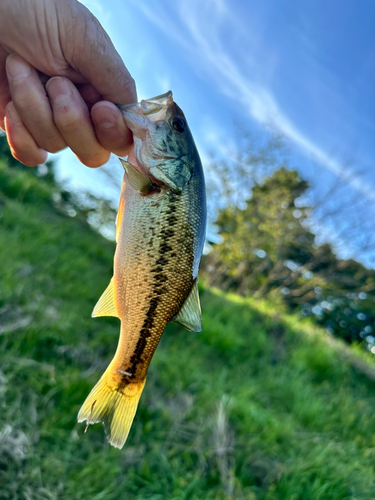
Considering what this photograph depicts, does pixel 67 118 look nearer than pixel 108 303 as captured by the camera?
No

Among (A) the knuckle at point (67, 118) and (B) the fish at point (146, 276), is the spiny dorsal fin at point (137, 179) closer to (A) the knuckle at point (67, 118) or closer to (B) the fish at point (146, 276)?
(B) the fish at point (146, 276)

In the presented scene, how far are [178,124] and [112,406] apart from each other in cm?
116

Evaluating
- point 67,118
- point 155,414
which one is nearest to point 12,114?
point 67,118

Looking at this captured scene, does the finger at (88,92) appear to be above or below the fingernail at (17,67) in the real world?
above

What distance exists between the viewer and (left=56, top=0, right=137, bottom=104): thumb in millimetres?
1395

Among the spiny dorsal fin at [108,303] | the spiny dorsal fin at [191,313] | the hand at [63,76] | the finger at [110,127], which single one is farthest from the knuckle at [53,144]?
the spiny dorsal fin at [191,313]

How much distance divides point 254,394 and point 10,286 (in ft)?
10.4

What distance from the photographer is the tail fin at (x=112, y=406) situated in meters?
0.99

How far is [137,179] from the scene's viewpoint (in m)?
1.17

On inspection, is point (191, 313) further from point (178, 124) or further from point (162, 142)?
point (178, 124)

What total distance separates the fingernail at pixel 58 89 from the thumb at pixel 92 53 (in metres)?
0.13

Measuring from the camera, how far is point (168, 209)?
3.90ft

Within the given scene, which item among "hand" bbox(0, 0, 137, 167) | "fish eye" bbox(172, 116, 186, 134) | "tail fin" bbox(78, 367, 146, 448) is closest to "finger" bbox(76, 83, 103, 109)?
"hand" bbox(0, 0, 137, 167)

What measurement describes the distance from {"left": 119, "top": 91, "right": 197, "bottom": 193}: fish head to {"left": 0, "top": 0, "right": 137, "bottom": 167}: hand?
10cm
